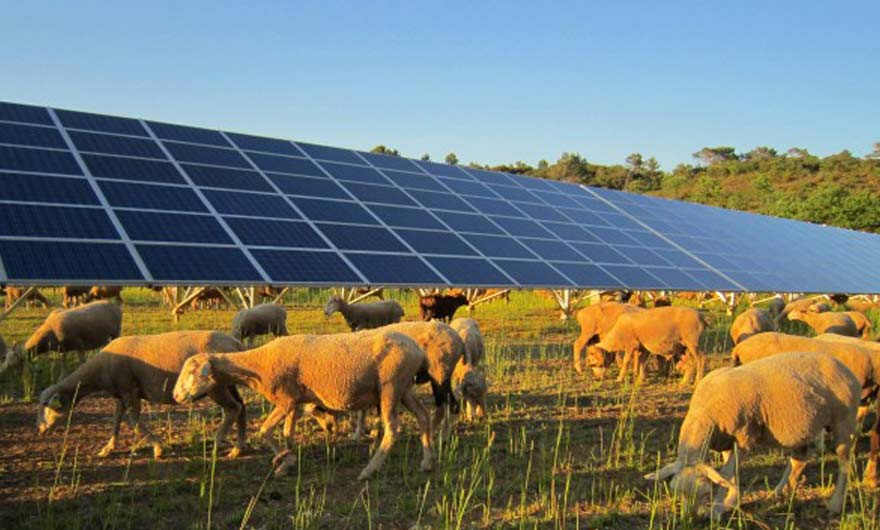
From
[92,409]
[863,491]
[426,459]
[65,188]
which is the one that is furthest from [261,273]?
[863,491]

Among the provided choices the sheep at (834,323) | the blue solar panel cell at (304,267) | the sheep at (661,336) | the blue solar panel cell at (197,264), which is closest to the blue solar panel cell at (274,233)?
the blue solar panel cell at (304,267)

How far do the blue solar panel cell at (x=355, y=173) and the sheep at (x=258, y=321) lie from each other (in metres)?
4.02

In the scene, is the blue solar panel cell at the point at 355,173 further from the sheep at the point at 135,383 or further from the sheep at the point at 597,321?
the sheep at the point at 135,383

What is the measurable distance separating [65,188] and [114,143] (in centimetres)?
308

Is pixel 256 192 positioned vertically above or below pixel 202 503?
above

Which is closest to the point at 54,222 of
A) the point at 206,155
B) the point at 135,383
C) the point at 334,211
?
the point at 135,383

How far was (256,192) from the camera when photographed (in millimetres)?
14664

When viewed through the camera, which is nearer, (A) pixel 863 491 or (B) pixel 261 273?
(A) pixel 863 491

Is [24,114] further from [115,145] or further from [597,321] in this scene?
[597,321]

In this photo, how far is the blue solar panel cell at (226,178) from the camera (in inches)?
566

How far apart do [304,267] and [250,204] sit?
2784 millimetres

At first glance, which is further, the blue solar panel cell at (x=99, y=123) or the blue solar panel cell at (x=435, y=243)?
the blue solar panel cell at (x=99, y=123)

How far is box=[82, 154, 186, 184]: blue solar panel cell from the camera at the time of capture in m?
13.2

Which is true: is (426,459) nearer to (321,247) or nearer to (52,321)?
(321,247)
